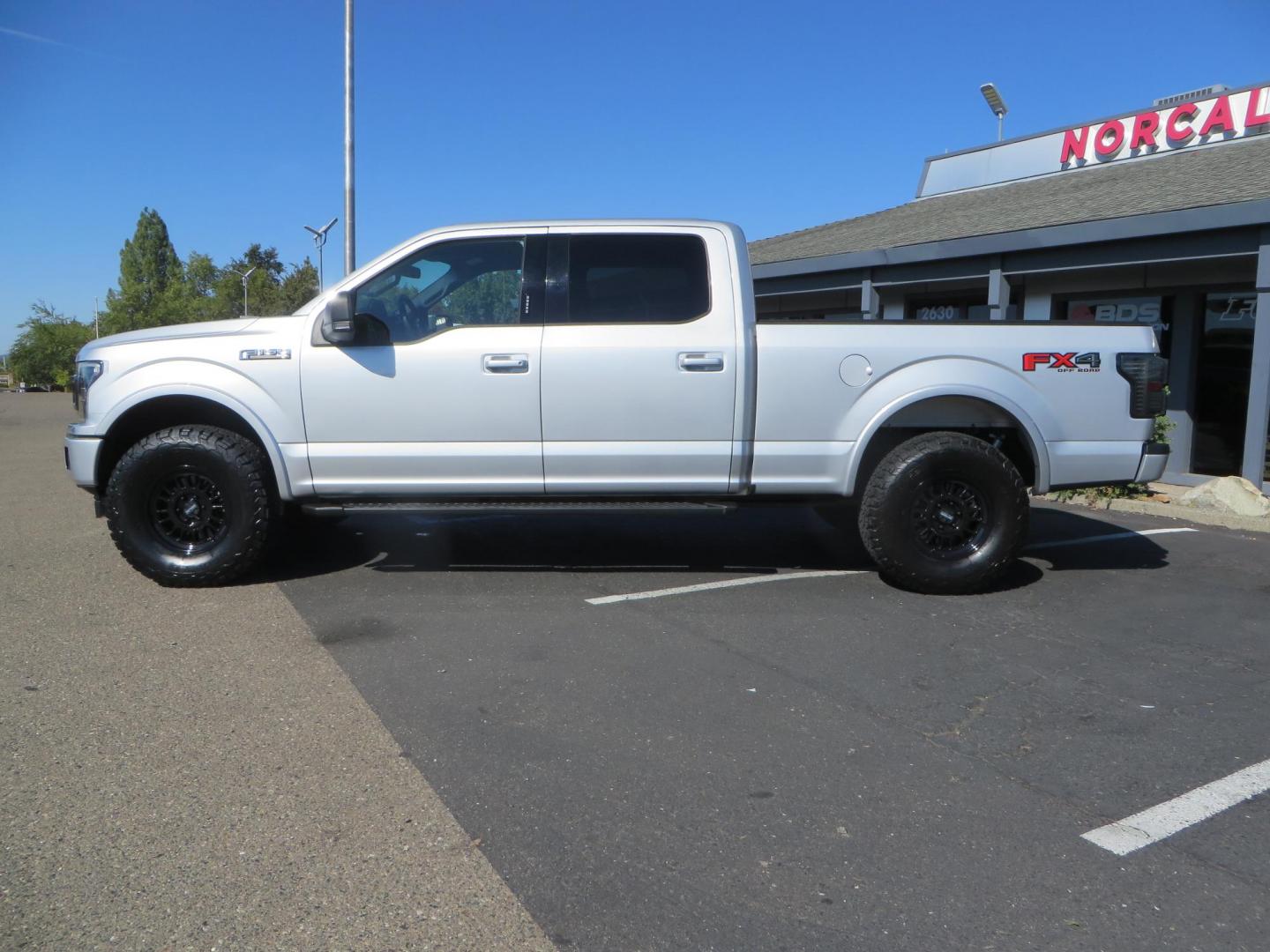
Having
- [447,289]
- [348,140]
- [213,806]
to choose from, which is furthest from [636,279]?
[348,140]

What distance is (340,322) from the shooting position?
5441 millimetres

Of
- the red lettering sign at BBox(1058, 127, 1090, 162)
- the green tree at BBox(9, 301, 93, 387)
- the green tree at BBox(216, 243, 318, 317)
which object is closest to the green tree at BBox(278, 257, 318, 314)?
the green tree at BBox(216, 243, 318, 317)

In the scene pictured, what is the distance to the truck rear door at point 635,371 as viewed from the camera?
5613mm

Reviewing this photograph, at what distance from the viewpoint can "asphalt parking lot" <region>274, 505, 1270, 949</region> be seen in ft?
8.59

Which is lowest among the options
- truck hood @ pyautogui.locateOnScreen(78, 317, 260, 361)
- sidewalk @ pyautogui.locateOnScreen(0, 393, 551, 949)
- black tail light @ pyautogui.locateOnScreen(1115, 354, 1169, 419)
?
sidewalk @ pyautogui.locateOnScreen(0, 393, 551, 949)

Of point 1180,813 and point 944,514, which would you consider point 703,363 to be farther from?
point 1180,813

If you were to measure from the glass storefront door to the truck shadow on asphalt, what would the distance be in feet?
15.2

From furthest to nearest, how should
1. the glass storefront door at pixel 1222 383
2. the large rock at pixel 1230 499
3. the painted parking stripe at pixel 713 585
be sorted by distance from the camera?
the glass storefront door at pixel 1222 383, the large rock at pixel 1230 499, the painted parking stripe at pixel 713 585

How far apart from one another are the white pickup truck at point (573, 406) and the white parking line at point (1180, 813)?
240 centimetres

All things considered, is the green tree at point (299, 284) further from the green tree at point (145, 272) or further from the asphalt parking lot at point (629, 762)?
the asphalt parking lot at point (629, 762)

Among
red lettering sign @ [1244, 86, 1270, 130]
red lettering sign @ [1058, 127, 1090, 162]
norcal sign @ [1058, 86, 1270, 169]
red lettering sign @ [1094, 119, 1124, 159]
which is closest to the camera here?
red lettering sign @ [1244, 86, 1270, 130]

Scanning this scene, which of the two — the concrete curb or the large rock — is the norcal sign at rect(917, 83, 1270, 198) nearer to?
the large rock

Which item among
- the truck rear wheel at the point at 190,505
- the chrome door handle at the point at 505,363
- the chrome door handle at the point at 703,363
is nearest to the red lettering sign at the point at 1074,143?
the chrome door handle at the point at 703,363

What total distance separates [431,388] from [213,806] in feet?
9.63
